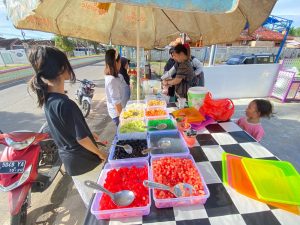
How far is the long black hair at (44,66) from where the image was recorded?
1.28 meters

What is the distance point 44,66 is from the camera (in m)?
1.29

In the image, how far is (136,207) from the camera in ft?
3.38

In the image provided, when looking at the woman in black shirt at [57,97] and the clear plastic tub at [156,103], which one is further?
the clear plastic tub at [156,103]

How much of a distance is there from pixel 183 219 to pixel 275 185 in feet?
2.52

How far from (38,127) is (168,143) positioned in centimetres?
442

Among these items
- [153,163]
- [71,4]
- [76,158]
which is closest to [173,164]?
[153,163]

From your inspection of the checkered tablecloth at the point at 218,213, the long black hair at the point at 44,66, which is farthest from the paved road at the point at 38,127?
the checkered tablecloth at the point at 218,213

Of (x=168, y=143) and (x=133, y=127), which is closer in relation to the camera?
(x=168, y=143)

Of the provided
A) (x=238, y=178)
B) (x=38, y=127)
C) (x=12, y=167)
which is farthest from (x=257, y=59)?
(x=12, y=167)

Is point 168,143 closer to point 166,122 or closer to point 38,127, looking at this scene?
point 166,122

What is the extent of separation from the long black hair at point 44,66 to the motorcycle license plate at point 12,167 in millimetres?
1176

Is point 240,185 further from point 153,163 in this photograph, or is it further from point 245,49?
point 245,49

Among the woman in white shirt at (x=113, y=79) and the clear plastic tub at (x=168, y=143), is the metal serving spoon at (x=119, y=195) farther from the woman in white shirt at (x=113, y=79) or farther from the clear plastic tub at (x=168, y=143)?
the woman in white shirt at (x=113, y=79)

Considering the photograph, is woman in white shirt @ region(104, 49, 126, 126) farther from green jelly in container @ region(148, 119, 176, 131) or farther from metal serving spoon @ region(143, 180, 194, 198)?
metal serving spoon @ region(143, 180, 194, 198)
